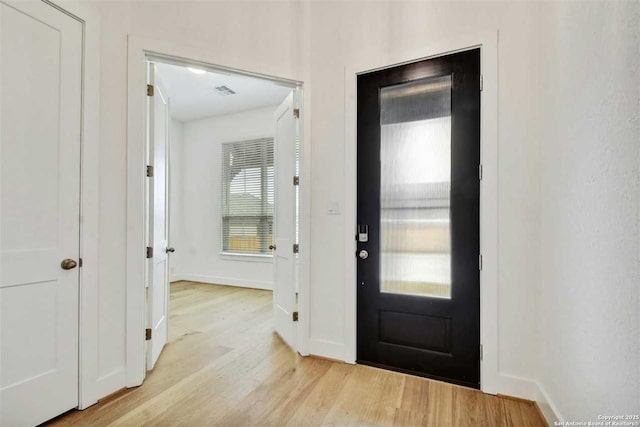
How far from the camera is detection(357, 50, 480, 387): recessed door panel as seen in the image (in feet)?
7.13

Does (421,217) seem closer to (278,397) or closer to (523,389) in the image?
(523,389)

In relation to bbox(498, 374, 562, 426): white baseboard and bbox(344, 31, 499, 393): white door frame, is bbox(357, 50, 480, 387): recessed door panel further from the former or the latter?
bbox(498, 374, 562, 426): white baseboard

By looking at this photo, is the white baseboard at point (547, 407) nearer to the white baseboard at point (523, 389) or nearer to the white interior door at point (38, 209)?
the white baseboard at point (523, 389)

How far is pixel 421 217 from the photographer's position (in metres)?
2.32

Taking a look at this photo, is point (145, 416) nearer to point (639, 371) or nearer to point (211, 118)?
point (639, 371)

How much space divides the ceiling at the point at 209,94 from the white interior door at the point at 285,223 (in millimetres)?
972

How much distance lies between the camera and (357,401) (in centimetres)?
201

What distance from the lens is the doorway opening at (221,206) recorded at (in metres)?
2.59

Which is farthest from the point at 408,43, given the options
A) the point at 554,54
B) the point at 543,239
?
the point at 543,239

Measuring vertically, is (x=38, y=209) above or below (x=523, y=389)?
above

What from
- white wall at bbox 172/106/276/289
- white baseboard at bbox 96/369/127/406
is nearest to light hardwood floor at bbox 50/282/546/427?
white baseboard at bbox 96/369/127/406

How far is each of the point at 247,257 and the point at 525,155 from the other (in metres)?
4.49

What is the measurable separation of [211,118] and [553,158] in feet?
18.0

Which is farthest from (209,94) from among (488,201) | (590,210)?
(590,210)
